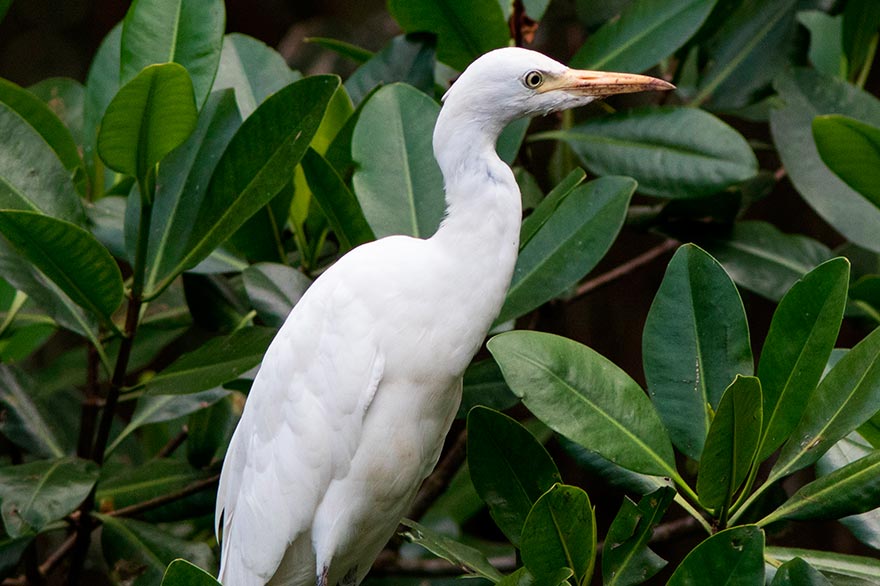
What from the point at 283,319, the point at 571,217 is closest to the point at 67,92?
the point at 283,319

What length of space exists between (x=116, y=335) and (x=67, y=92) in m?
0.86

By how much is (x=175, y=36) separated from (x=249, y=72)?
0.89 ft

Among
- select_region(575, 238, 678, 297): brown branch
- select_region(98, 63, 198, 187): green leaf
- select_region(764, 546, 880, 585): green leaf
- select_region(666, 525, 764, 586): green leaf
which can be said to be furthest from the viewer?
select_region(575, 238, 678, 297): brown branch

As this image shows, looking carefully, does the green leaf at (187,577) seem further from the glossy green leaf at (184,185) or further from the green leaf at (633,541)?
the glossy green leaf at (184,185)

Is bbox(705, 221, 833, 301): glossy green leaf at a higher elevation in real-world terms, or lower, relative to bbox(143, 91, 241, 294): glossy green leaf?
lower

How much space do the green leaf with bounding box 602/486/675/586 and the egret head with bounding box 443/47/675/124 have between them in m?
0.52

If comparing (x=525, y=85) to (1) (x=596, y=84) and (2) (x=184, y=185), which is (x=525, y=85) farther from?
(2) (x=184, y=185)

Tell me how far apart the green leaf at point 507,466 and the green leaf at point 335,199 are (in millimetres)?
424

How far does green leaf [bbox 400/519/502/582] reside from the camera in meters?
1.28

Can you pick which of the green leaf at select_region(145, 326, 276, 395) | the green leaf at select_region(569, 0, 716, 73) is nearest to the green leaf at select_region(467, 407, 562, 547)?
the green leaf at select_region(145, 326, 276, 395)

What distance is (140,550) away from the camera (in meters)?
1.66

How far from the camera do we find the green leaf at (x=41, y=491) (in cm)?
142

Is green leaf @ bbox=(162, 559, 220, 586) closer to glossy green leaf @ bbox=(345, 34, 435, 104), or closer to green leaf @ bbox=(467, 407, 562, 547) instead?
green leaf @ bbox=(467, 407, 562, 547)

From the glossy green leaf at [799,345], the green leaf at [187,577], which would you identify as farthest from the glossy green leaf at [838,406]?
the green leaf at [187,577]
